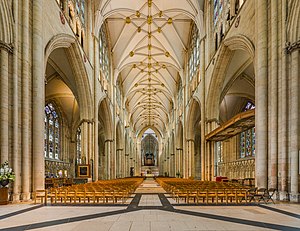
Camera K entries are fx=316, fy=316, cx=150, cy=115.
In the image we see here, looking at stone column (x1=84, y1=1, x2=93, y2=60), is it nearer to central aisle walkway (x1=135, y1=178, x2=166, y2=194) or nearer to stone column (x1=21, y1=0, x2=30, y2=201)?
central aisle walkway (x1=135, y1=178, x2=166, y2=194)

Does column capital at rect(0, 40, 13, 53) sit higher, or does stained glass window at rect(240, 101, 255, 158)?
column capital at rect(0, 40, 13, 53)

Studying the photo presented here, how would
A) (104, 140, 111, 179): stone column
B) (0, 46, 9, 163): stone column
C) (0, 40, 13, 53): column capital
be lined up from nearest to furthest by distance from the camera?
1. (0, 46, 9, 163): stone column
2. (0, 40, 13, 53): column capital
3. (104, 140, 111, 179): stone column

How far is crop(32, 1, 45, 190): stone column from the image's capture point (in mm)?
14289

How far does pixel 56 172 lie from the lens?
109ft

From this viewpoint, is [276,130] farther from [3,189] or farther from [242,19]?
[3,189]

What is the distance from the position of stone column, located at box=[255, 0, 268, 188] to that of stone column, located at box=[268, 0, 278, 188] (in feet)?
1.24

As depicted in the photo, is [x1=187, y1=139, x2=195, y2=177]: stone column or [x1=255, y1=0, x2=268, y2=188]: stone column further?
[x1=187, y1=139, x2=195, y2=177]: stone column

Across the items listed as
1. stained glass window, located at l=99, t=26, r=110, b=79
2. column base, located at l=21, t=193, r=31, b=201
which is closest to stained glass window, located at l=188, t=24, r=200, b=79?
stained glass window, located at l=99, t=26, r=110, b=79

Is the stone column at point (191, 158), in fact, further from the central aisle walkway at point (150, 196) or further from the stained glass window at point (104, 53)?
the stained glass window at point (104, 53)

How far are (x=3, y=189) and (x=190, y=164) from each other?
26.1 m

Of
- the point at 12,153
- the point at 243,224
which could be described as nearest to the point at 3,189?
→ the point at 12,153

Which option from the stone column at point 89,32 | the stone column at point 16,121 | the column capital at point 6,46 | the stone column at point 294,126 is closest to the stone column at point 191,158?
the stone column at point 89,32

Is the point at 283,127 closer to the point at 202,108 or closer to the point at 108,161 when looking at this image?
the point at 202,108

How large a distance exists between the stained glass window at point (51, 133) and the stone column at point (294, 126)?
25435 mm
